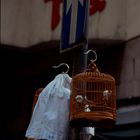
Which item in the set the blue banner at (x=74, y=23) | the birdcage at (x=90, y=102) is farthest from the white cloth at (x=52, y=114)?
the blue banner at (x=74, y=23)

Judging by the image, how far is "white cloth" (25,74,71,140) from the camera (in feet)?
13.8

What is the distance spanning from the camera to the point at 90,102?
4.19 meters

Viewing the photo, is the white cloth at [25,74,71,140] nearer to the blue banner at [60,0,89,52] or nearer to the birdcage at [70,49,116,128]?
the birdcage at [70,49,116,128]

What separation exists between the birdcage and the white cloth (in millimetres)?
107

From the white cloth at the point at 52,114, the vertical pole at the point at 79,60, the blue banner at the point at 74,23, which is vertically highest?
the blue banner at the point at 74,23

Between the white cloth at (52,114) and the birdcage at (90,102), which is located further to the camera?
the white cloth at (52,114)

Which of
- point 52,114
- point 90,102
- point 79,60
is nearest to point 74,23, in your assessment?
point 79,60

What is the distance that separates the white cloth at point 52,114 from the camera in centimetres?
420

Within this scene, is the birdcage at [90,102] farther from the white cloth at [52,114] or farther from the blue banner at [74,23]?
the blue banner at [74,23]

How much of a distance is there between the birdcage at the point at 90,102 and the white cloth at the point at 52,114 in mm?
107

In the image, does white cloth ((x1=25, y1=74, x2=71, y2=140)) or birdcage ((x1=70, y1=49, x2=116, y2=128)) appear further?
white cloth ((x1=25, y1=74, x2=71, y2=140))

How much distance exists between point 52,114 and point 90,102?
0.33m

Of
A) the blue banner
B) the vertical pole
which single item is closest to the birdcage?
the vertical pole

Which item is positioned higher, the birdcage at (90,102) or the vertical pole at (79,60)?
the vertical pole at (79,60)
